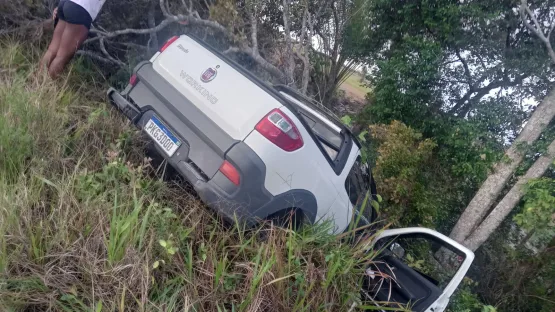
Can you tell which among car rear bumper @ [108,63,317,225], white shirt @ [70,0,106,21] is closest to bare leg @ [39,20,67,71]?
white shirt @ [70,0,106,21]

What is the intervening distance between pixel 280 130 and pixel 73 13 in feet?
8.35

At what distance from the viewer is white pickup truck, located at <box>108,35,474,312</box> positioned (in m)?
2.78

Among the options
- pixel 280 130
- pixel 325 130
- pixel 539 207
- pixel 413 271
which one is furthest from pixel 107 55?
pixel 539 207

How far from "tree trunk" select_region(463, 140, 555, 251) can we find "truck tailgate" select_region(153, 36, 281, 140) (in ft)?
16.0

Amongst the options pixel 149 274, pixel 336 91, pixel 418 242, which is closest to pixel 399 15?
pixel 336 91

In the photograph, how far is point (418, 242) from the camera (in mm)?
4273

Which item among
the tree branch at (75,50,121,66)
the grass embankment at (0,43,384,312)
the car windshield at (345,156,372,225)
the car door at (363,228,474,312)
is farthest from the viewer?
the tree branch at (75,50,121,66)

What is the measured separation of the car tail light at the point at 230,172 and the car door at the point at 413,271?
1108mm

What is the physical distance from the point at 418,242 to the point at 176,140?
8.79ft

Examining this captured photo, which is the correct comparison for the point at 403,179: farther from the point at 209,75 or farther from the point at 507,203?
the point at 209,75

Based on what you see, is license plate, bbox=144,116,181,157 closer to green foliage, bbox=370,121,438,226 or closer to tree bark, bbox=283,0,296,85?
tree bark, bbox=283,0,296,85

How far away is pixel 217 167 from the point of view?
2.81 meters

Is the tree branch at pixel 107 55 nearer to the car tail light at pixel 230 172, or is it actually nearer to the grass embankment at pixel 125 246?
the grass embankment at pixel 125 246

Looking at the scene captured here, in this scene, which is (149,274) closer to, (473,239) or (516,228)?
(473,239)
